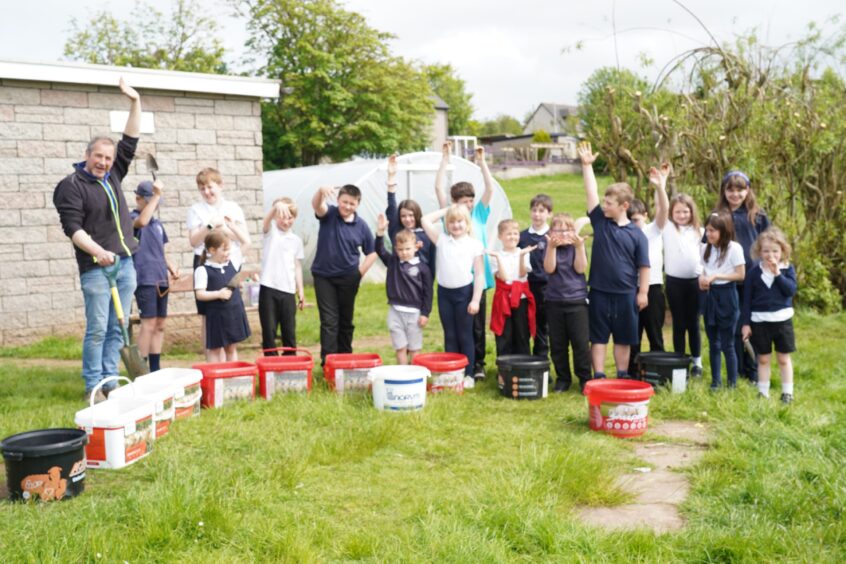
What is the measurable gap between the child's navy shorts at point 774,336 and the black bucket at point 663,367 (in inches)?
21.0

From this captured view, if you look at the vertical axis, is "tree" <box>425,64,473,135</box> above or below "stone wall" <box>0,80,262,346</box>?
above

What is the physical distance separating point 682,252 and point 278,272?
10.8ft


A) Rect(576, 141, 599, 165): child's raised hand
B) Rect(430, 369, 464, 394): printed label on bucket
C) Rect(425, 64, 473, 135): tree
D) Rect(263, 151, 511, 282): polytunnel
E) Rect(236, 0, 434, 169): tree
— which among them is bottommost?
Rect(430, 369, 464, 394): printed label on bucket

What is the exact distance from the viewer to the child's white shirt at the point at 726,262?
6.34 metres

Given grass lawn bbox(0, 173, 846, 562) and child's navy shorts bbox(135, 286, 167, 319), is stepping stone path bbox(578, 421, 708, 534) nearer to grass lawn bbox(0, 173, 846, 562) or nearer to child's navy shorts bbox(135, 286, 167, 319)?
grass lawn bbox(0, 173, 846, 562)

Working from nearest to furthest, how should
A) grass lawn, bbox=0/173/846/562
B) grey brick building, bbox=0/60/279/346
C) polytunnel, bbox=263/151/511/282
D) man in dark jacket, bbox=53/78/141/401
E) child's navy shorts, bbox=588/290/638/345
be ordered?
1. grass lawn, bbox=0/173/846/562
2. man in dark jacket, bbox=53/78/141/401
3. child's navy shorts, bbox=588/290/638/345
4. grey brick building, bbox=0/60/279/346
5. polytunnel, bbox=263/151/511/282

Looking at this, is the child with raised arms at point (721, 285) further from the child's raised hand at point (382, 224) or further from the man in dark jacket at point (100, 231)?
the man in dark jacket at point (100, 231)

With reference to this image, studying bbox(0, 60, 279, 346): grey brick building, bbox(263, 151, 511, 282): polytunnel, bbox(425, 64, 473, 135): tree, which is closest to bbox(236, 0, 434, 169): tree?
bbox(263, 151, 511, 282): polytunnel

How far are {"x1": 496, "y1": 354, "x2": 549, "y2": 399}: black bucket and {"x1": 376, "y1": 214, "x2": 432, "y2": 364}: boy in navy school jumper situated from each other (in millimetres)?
819

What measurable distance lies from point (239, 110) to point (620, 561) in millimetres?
7800

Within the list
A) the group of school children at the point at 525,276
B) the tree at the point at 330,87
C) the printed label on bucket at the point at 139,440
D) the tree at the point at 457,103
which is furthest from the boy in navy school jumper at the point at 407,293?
the tree at the point at 457,103

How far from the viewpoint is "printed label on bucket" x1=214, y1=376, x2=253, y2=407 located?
19.4ft

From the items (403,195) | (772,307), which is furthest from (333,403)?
(403,195)

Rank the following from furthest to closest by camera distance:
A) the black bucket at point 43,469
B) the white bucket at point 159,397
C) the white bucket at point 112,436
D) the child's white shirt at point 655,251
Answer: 1. the child's white shirt at point 655,251
2. the white bucket at point 159,397
3. the white bucket at point 112,436
4. the black bucket at point 43,469
